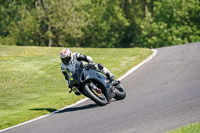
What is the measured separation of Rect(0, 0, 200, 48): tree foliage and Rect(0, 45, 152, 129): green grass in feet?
82.7

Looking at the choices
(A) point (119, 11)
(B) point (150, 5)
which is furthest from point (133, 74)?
(B) point (150, 5)

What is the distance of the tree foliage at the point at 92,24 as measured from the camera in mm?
54625

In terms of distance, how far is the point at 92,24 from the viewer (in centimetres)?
6009

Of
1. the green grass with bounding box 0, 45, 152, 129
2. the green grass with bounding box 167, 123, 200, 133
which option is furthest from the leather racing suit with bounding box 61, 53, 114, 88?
the green grass with bounding box 167, 123, 200, 133

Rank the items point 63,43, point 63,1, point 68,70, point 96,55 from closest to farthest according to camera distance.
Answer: point 68,70 → point 96,55 → point 63,1 → point 63,43

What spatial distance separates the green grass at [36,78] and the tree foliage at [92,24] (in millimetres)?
25210

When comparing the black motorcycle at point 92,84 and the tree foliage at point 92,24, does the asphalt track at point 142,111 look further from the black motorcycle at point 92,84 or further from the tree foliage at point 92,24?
the tree foliage at point 92,24

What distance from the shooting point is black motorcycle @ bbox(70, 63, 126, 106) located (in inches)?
469

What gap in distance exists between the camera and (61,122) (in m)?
11.1

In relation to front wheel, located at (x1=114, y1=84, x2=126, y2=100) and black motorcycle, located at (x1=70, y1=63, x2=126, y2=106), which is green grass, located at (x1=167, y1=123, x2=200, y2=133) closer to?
black motorcycle, located at (x1=70, y1=63, x2=126, y2=106)

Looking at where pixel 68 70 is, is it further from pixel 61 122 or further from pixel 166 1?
pixel 166 1

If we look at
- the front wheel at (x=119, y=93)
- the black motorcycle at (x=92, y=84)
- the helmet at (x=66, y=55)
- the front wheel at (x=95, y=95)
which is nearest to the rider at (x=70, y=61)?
the helmet at (x=66, y=55)

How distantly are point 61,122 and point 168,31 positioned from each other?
154ft

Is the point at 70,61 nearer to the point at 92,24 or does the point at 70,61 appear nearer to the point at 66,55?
the point at 66,55
